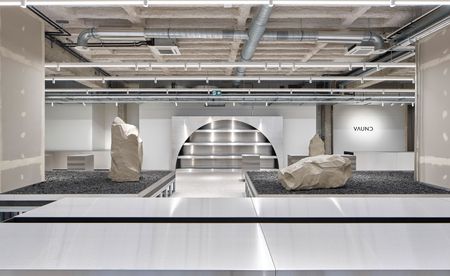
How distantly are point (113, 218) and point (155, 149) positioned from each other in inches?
503

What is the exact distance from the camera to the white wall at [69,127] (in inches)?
540

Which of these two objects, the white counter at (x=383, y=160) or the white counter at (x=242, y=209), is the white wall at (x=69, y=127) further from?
the white counter at (x=242, y=209)

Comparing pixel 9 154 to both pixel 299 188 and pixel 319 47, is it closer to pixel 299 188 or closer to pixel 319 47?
pixel 299 188

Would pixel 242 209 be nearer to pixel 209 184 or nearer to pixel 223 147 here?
pixel 209 184

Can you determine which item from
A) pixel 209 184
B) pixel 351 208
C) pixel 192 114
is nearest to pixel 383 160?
pixel 209 184

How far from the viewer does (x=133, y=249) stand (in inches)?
47.1

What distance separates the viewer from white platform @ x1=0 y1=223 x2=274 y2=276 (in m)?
1.03

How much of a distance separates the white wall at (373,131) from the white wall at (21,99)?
1187cm

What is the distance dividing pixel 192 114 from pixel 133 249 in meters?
13.3

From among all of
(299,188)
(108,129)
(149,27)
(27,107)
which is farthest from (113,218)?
(108,129)

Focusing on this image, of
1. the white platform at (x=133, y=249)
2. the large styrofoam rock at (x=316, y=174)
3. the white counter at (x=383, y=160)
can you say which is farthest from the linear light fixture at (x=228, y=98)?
the white platform at (x=133, y=249)

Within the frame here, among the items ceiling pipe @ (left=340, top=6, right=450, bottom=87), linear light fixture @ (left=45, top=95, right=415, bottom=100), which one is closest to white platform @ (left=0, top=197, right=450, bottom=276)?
ceiling pipe @ (left=340, top=6, right=450, bottom=87)

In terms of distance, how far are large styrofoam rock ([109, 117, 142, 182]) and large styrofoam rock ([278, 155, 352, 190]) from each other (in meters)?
2.37

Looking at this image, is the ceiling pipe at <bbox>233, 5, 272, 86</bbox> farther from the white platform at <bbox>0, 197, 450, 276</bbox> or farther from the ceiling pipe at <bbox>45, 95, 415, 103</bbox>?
the ceiling pipe at <bbox>45, 95, 415, 103</bbox>
